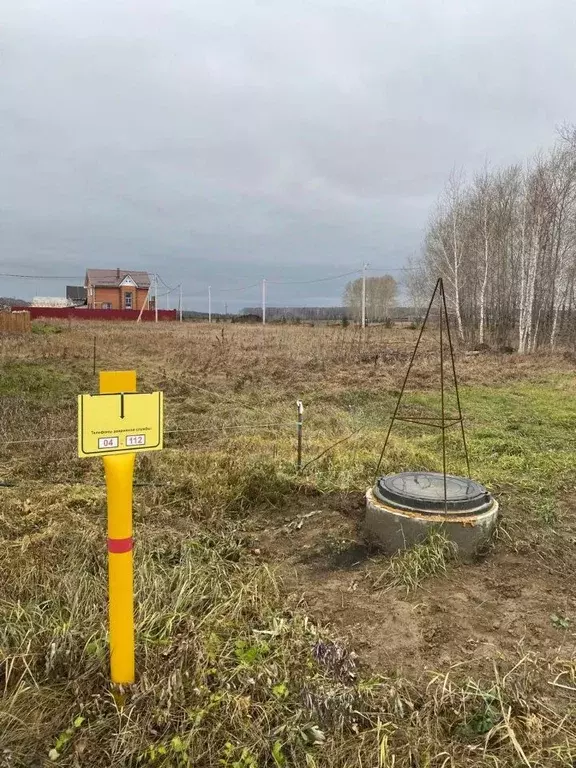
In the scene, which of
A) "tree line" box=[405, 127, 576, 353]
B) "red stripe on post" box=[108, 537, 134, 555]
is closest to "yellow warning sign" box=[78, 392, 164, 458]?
"red stripe on post" box=[108, 537, 134, 555]

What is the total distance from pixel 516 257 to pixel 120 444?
2950 centimetres

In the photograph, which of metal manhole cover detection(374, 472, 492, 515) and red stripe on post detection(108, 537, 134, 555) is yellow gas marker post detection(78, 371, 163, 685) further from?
metal manhole cover detection(374, 472, 492, 515)

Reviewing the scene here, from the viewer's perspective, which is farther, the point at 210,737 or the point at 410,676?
the point at 410,676

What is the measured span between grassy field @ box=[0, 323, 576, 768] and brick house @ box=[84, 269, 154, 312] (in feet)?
194

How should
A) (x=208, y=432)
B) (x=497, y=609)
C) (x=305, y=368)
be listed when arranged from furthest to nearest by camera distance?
(x=305, y=368), (x=208, y=432), (x=497, y=609)

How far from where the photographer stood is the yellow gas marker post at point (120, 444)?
2119 mm

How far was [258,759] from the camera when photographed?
208 centimetres

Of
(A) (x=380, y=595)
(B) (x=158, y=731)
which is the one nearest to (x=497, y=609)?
(A) (x=380, y=595)

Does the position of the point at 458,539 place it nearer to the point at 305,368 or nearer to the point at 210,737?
the point at 210,737

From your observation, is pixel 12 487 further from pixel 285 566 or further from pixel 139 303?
pixel 139 303

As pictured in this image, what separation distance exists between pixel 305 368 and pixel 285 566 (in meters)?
11.7

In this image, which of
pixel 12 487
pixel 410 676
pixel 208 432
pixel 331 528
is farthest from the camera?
pixel 208 432

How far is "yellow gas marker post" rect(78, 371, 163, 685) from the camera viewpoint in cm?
212

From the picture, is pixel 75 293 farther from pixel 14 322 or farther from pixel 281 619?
pixel 281 619
